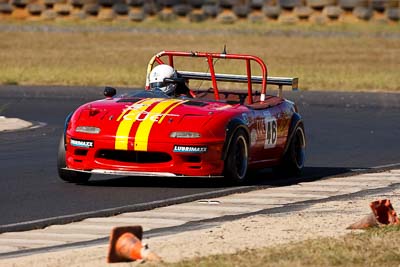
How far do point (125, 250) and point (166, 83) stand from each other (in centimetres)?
581

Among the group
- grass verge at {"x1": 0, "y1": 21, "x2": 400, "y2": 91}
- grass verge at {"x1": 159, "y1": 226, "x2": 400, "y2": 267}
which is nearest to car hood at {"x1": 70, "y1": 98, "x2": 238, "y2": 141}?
grass verge at {"x1": 159, "y1": 226, "x2": 400, "y2": 267}

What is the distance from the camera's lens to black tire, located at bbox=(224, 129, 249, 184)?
12.5 m

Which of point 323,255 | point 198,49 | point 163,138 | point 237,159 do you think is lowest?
point 198,49

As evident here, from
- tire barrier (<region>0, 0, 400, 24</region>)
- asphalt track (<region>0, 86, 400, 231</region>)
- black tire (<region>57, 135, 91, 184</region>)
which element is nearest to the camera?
asphalt track (<region>0, 86, 400, 231</region>)

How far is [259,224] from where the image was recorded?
9.91 meters

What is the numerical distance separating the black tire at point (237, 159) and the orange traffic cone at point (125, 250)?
4495mm

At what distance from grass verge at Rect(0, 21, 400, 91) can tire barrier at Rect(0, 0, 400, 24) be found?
0.36 meters

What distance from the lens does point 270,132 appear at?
531 inches

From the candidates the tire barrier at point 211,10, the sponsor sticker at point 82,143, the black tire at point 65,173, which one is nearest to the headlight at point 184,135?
the sponsor sticker at point 82,143

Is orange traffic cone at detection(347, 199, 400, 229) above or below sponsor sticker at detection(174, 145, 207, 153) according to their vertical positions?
above

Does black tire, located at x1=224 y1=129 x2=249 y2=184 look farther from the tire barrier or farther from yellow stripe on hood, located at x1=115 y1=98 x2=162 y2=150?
the tire barrier

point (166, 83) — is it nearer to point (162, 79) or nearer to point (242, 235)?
point (162, 79)

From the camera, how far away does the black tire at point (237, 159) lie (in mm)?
12539

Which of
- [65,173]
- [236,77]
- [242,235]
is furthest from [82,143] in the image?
[242,235]
